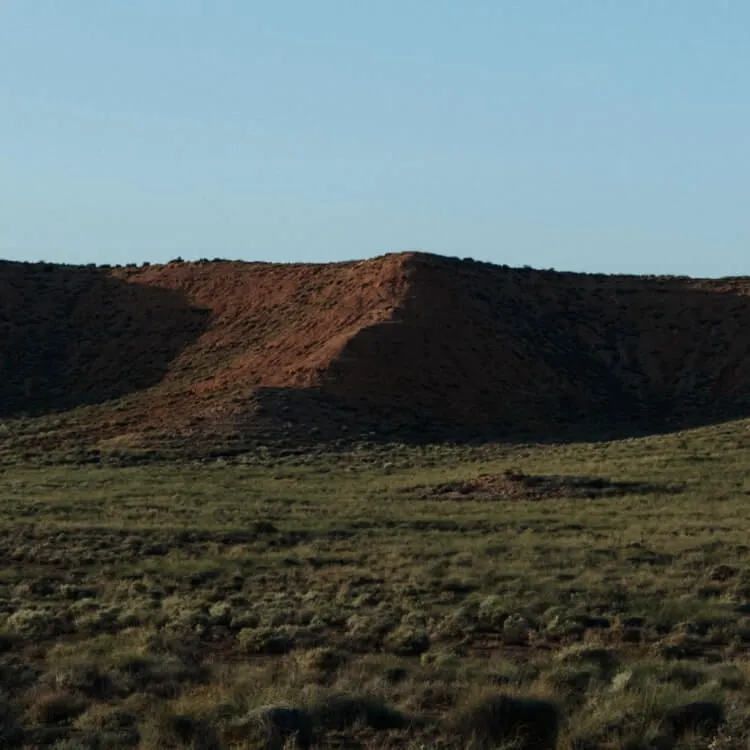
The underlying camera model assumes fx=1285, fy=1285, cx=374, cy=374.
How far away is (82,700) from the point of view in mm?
10844

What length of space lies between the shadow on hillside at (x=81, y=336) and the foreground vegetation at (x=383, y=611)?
23049 mm

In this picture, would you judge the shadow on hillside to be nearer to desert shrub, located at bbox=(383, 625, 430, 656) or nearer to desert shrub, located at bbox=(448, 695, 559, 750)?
desert shrub, located at bbox=(383, 625, 430, 656)

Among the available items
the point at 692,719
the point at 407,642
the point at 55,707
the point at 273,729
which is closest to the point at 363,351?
the point at 407,642

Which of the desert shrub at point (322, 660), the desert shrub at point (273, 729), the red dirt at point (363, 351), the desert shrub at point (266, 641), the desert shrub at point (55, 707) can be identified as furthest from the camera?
the red dirt at point (363, 351)

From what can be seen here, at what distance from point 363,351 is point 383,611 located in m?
37.9

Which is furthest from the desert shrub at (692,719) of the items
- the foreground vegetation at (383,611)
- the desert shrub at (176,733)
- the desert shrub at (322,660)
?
the desert shrub at (322,660)

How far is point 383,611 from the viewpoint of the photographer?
16734mm

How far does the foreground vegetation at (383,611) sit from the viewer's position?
10016 mm

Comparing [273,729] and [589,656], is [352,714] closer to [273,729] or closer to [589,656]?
[273,729]

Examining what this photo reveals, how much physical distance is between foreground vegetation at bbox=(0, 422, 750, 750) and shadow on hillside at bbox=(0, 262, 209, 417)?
23.0 metres

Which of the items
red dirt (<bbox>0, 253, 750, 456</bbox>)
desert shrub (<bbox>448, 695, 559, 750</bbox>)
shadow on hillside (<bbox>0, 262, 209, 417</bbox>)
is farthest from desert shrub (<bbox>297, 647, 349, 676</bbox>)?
shadow on hillside (<bbox>0, 262, 209, 417</bbox>)

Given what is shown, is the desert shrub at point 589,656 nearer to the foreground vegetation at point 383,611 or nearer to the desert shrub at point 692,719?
the foreground vegetation at point 383,611

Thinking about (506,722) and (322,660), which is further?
(322,660)

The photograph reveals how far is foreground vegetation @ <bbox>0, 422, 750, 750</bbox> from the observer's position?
10.0m
